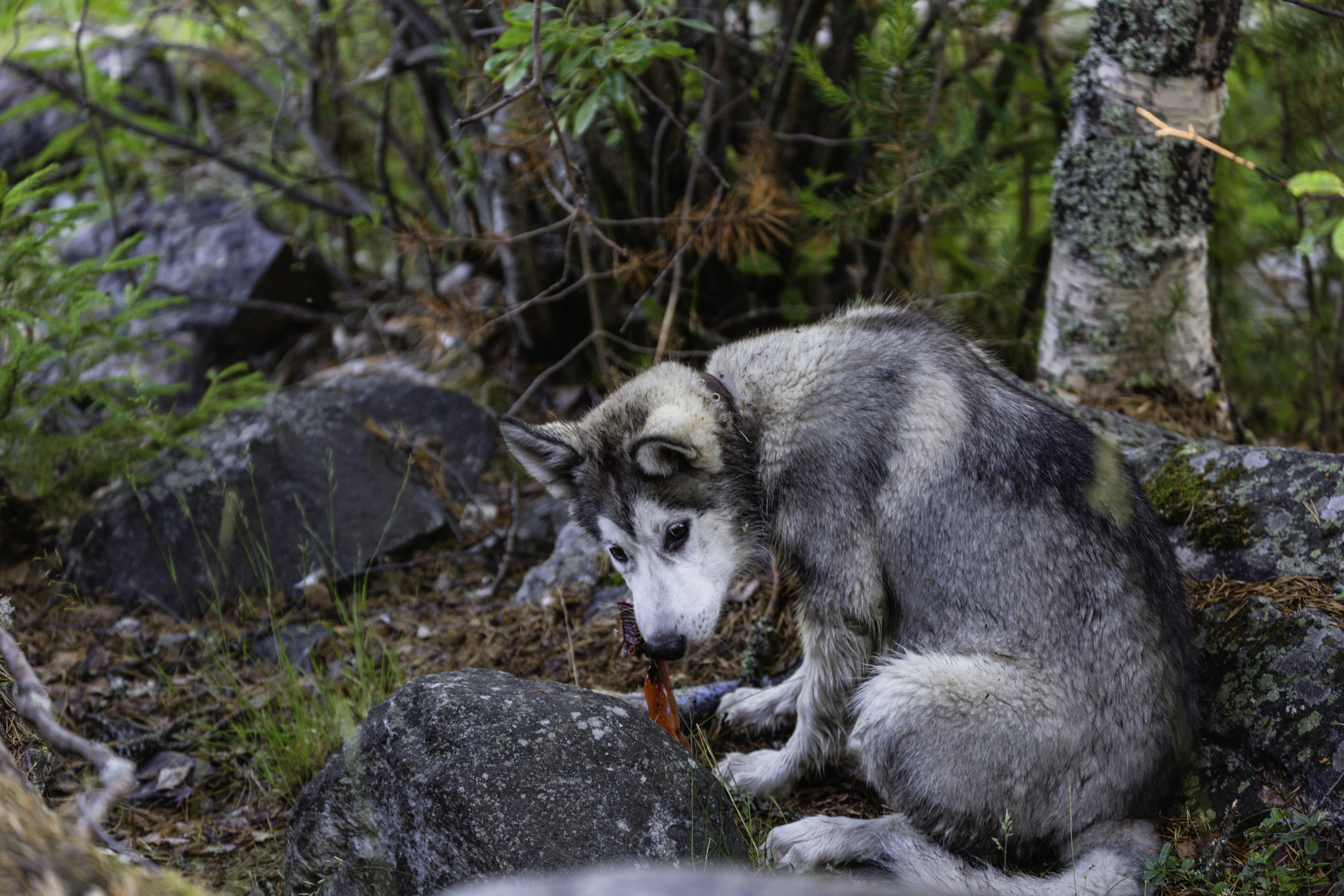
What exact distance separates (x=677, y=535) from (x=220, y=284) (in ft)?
20.4

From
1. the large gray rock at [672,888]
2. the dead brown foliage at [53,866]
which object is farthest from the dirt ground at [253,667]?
the large gray rock at [672,888]

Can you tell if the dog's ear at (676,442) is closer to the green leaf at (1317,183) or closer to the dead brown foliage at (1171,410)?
the green leaf at (1317,183)

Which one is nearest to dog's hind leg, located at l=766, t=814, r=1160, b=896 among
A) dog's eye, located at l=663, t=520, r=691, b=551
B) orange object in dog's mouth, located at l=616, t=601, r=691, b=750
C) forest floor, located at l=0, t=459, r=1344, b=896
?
forest floor, located at l=0, t=459, r=1344, b=896

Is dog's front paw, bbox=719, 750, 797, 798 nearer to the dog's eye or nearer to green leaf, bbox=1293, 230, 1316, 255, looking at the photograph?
the dog's eye

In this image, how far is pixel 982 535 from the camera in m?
3.39

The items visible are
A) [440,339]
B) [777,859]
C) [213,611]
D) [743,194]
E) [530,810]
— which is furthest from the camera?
[440,339]

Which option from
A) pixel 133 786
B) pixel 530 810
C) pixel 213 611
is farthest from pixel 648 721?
pixel 213 611

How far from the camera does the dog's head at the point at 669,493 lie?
3.67m

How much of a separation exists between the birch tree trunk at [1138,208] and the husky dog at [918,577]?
141 centimetres

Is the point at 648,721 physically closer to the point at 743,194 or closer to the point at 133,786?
the point at 133,786

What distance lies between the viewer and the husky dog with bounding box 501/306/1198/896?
3.10 m

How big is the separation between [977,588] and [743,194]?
321 centimetres

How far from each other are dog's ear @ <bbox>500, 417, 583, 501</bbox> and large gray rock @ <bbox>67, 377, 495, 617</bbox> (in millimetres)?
1608

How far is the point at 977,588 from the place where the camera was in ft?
11.0
